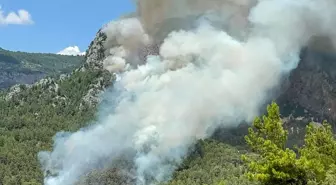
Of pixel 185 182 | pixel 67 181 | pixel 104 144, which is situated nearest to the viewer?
pixel 67 181

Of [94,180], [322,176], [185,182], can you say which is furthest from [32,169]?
[322,176]

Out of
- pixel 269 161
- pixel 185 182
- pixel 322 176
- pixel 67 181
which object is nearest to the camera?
pixel 269 161

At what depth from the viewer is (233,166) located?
643 ft

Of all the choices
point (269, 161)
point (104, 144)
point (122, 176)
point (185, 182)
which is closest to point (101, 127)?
point (104, 144)

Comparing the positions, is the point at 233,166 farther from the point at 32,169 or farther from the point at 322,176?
the point at 322,176

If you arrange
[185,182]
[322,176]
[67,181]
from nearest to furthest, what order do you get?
1. [322,176]
2. [67,181]
3. [185,182]

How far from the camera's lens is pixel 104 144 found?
107 m

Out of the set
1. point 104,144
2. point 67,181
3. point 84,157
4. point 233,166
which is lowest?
point 67,181

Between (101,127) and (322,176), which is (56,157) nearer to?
(101,127)

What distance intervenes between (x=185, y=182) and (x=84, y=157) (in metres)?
78.4

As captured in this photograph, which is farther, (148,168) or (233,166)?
(233,166)

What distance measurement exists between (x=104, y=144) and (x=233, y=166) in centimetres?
9875

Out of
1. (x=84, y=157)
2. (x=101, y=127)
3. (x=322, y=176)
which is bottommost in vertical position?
(x=322, y=176)

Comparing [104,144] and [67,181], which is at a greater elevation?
[104,144]
